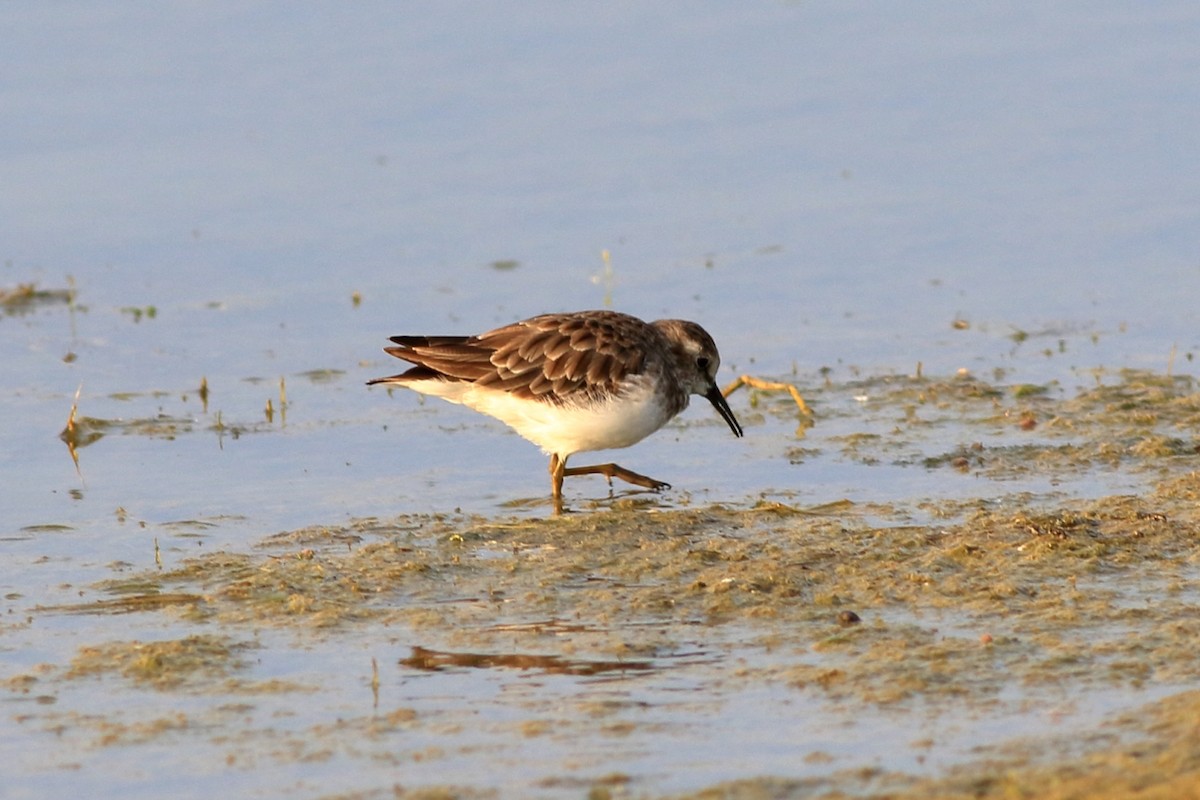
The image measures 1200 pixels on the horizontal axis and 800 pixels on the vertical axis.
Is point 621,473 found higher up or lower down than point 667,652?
higher up

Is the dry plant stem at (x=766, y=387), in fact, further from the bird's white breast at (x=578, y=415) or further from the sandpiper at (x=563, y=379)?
the bird's white breast at (x=578, y=415)

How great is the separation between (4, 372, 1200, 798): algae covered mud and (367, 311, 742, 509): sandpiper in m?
0.44

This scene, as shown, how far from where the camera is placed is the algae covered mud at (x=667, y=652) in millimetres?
6246

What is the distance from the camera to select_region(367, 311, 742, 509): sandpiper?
10211mm

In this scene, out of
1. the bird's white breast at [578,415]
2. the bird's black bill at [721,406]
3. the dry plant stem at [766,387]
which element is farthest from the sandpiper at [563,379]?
the dry plant stem at [766,387]

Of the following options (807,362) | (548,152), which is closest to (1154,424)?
(807,362)

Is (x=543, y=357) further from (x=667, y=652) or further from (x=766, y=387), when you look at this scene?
(x=667, y=652)

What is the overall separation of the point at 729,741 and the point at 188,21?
15096 millimetres

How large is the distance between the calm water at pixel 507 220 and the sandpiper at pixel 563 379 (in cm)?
46

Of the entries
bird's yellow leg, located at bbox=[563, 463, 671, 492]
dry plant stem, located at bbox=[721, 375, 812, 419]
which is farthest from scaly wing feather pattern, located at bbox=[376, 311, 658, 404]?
dry plant stem, located at bbox=[721, 375, 812, 419]

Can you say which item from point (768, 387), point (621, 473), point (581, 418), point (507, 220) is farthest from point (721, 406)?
point (507, 220)

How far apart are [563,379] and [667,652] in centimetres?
305

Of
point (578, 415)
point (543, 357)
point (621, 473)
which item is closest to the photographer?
point (578, 415)

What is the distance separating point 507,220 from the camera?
16.0m
